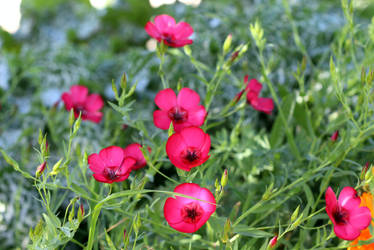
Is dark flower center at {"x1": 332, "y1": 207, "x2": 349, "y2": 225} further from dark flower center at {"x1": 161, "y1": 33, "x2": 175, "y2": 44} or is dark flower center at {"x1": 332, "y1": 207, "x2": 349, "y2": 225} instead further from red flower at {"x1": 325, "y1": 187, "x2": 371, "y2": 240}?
dark flower center at {"x1": 161, "y1": 33, "x2": 175, "y2": 44}

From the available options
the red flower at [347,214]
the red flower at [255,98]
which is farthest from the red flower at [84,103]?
the red flower at [347,214]

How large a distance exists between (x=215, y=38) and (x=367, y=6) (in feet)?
2.28

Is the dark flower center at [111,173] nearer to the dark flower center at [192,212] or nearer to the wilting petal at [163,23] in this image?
the dark flower center at [192,212]

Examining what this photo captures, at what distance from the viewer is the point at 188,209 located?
0.53 m

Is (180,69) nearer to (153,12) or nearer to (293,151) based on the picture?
(293,151)

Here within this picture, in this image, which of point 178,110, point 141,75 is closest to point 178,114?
point 178,110

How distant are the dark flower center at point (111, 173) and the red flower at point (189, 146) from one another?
0.10 meters

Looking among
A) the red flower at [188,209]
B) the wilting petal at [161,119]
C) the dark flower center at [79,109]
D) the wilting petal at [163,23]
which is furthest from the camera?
the dark flower center at [79,109]

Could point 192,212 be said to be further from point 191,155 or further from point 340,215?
point 340,215

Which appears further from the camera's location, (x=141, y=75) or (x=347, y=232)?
(x=141, y=75)

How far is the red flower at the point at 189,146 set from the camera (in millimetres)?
522

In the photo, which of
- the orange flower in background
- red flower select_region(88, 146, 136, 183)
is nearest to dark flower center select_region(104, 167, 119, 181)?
red flower select_region(88, 146, 136, 183)

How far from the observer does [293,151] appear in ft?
2.56

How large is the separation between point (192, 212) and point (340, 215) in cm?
21
